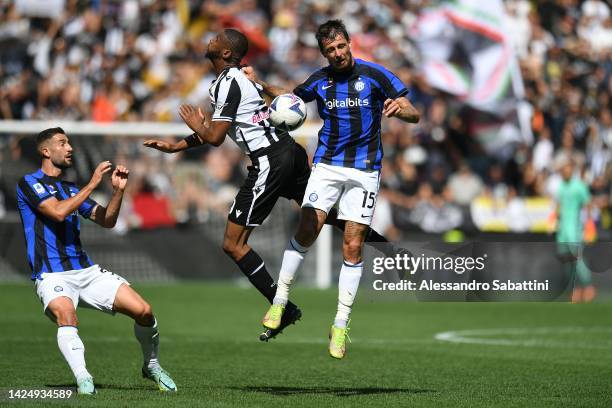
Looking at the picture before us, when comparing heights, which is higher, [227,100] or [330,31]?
[330,31]

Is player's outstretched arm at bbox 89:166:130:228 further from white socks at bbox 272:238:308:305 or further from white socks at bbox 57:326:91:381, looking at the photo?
white socks at bbox 272:238:308:305

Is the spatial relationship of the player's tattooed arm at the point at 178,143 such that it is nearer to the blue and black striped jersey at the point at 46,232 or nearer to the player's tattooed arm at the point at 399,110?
the blue and black striped jersey at the point at 46,232

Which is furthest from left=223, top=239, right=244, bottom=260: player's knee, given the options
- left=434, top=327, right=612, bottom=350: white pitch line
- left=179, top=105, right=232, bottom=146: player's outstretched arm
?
left=434, top=327, right=612, bottom=350: white pitch line

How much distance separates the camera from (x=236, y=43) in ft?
32.9

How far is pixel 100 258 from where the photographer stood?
71.4ft

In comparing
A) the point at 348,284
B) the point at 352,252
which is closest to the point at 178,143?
the point at 352,252

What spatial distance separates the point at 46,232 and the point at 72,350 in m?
1.00

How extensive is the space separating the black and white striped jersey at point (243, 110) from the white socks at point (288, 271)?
3.19 ft

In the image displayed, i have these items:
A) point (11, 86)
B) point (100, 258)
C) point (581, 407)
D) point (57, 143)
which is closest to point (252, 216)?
point (57, 143)

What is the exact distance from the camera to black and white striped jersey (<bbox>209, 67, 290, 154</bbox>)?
9844mm

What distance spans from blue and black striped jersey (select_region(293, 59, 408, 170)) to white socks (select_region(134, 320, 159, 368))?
6.86ft

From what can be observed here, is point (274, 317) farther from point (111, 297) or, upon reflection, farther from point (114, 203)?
point (114, 203)

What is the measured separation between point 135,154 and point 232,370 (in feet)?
36.5

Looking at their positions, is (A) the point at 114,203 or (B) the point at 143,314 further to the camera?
(B) the point at 143,314
